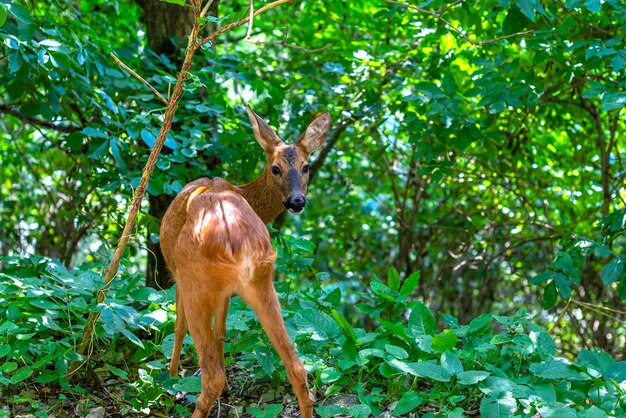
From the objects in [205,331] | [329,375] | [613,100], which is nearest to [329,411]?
[329,375]

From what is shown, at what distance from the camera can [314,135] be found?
5.54 metres

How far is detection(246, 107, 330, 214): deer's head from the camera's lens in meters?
5.12

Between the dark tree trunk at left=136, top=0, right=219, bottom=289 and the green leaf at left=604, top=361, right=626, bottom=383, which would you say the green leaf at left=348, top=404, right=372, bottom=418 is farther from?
the dark tree trunk at left=136, top=0, right=219, bottom=289

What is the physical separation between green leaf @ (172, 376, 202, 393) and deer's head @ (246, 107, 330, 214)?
3.92 ft

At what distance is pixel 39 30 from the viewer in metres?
5.71

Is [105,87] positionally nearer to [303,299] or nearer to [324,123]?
[324,123]

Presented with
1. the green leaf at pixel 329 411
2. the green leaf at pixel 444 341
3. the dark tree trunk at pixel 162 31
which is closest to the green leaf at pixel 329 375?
the green leaf at pixel 329 411

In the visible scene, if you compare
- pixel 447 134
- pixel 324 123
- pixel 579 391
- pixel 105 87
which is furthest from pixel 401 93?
pixel 579 391

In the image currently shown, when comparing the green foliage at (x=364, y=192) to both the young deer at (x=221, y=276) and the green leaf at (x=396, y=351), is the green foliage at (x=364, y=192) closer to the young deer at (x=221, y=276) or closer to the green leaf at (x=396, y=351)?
the green leaf at (x=396, y=351)

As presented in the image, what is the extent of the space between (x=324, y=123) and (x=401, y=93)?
2.13 metres

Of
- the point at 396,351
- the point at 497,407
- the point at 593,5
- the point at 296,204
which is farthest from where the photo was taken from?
the point at 296,204

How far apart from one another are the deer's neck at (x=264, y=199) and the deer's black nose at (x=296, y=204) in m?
0.24

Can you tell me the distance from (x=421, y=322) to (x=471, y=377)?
0.76 meters

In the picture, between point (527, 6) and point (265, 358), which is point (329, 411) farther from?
point (527, 6)
